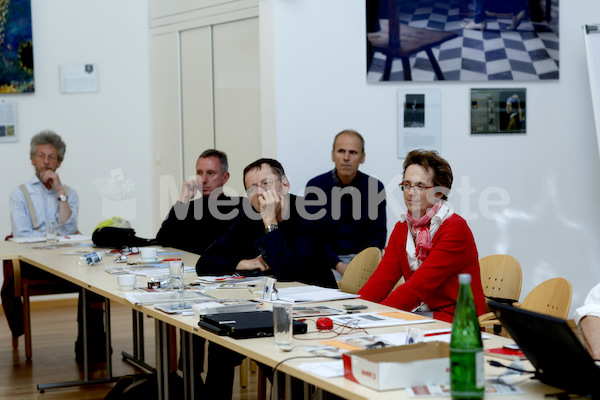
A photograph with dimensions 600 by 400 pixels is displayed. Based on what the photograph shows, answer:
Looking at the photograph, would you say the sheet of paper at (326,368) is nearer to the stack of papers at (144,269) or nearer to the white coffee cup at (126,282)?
the white coffee cup at (126,282)

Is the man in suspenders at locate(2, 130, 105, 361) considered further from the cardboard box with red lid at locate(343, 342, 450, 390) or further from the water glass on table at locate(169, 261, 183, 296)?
the cardboard box with red lid at locate(343, 342, 450, 390)

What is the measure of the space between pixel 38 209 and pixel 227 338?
4034 mm

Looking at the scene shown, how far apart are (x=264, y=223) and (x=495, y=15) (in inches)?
108

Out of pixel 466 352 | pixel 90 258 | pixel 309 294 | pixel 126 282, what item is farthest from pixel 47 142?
pixel 466 352

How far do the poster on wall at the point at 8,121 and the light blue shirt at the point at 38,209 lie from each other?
121cm

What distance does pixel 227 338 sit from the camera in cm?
250

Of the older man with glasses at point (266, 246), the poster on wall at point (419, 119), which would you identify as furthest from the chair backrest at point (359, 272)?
the poster on wall at point (419, 119)

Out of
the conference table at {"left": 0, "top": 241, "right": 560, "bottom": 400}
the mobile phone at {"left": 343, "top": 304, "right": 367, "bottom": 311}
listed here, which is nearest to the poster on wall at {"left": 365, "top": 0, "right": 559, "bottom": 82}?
the conference table at {"left": 0, "top": 241, "right": 560, "bottom": 400}

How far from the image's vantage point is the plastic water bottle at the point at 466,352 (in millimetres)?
1782

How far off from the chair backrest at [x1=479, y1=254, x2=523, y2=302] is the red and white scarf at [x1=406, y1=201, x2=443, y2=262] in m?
0.67

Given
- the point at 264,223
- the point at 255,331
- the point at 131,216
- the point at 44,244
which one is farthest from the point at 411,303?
the point at 131,216

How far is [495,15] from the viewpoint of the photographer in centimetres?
577

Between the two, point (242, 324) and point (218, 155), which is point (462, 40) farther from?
point (242, 324)

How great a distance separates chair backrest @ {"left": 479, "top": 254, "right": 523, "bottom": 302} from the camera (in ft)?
13.3
